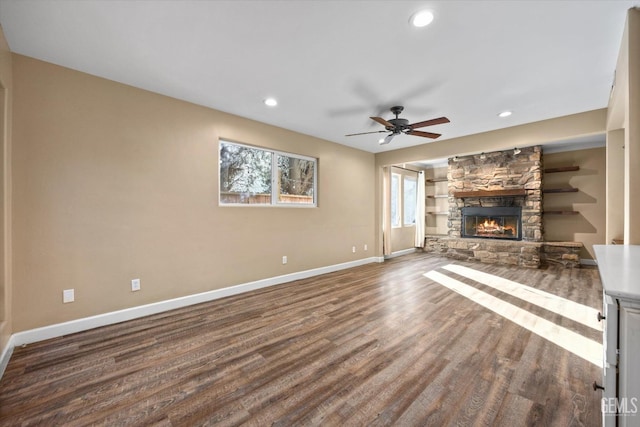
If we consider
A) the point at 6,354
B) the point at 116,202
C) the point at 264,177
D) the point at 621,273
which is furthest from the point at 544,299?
the point at 6,354

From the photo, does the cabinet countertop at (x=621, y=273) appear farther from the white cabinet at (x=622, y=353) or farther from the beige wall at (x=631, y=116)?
the beige wall at (x=631, y=116)

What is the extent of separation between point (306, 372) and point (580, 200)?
7.32 m

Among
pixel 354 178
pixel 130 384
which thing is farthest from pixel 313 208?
pixel 130 384

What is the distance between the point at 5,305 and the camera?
2.21 meters

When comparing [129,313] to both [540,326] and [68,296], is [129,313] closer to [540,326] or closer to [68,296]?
[68,296]

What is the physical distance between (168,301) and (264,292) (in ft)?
4.10

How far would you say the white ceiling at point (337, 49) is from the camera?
1.88 m

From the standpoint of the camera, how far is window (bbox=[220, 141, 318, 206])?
152 inches

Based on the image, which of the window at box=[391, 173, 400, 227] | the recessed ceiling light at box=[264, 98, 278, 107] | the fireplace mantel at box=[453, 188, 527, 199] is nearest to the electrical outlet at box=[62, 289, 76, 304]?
the recessed ceiling light at box=[264, 98, 278, 107]

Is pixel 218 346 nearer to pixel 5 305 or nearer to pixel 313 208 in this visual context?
pixel 5 305

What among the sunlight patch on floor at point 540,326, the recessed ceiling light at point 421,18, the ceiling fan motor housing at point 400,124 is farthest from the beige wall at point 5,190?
the sunlight patch on floor at point 540,326

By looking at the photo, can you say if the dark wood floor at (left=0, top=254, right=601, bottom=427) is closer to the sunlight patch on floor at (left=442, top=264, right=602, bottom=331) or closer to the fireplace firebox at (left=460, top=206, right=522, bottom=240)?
the sunlight patch on floor at (left=442, top=264, right=602, bottom=331)

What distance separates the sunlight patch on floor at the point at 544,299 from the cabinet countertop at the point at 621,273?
62.9 inches

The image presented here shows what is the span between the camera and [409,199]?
26.2ft
